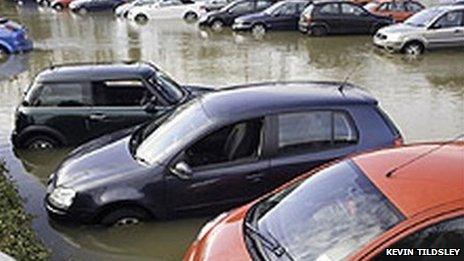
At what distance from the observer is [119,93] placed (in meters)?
10.1

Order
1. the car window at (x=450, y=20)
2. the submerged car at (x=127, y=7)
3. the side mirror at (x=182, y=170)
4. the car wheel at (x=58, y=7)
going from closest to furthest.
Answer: the side mirror at (x=182, y=170) < the car window at (x=450, y=20) < the submerged car at (x=127, y=7) < the car wheel at (x=58, y=7)

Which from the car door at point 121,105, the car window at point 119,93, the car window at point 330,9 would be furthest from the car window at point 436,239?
the car window at point 330,9

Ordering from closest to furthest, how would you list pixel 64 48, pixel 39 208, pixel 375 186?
pixel 375 186 < pixel 39 208 < pixel 64 48

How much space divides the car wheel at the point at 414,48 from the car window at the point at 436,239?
53.2 feet

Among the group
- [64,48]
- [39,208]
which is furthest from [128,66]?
[64,48]

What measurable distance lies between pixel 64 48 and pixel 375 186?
2021cm

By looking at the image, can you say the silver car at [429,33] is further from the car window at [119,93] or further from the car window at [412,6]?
the car window at [119,93]

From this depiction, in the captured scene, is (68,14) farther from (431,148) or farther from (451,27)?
(431,148)

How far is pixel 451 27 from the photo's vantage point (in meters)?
19.2

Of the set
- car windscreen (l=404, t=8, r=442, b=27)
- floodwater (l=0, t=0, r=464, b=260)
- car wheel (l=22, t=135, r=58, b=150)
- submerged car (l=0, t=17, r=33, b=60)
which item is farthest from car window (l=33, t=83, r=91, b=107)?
car windscreen (l=404, t=8, r=442, b=27)

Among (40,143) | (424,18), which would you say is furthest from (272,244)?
(424,18)

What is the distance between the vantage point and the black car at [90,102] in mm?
9922

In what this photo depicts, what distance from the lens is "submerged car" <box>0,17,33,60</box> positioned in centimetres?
2020

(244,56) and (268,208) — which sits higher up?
(268,208)
